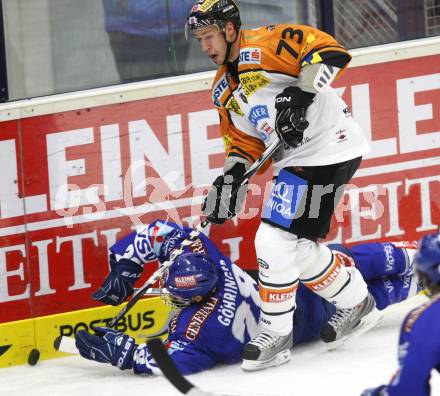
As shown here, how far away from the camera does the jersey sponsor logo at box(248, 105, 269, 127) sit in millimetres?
3621

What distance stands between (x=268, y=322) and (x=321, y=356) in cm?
24

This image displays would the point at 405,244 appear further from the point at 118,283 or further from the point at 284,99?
the point at 118,283

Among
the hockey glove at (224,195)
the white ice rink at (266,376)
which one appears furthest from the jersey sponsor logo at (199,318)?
the hockey glove at (224,195)

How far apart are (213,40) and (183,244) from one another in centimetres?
73

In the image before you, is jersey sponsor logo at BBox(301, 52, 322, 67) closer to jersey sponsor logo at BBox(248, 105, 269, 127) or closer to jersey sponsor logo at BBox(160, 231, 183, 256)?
jersey sponsor logo at BBox(248, 105, 269, 127)

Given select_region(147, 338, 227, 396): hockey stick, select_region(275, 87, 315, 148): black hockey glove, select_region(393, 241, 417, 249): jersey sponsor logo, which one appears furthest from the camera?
select_region(393, 241, 417, 249): jersey sponsor logo

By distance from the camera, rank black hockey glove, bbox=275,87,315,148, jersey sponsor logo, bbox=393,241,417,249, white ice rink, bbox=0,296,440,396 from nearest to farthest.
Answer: white ice rink, bbox=0,296,440,396
black hockey glove, bbox=275,87,315,148
jersey sponsor logo, bbox=393,241,417,249

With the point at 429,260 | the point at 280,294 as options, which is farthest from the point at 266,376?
the point at 429,260

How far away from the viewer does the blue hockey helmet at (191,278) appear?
3666mm

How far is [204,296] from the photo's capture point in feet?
12.2

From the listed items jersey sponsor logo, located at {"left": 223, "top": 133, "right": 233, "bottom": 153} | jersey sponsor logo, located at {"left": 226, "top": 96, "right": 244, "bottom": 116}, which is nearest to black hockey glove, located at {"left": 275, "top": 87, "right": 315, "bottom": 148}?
jersey sponsor logo, located at {"left": 226, "top": 96, "right": 244, "bottom": 116}

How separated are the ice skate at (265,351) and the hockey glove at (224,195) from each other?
438 mm

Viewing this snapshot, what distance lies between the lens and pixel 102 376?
375cm

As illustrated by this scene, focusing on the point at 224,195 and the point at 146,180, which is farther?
the point at 146,180
